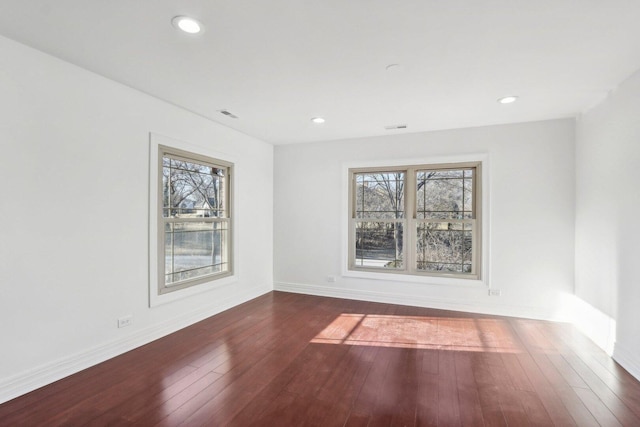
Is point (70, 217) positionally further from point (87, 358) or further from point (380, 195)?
point (380, 195)

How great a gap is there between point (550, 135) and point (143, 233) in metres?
5.04

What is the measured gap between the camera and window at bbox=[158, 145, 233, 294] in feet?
11.8

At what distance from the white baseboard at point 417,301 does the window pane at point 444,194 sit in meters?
1.24

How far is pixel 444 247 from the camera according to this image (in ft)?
15.3

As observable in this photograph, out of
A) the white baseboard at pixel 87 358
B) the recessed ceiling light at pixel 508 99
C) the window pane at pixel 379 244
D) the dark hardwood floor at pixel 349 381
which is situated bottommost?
the dark hardwood floor at pixel 349 381

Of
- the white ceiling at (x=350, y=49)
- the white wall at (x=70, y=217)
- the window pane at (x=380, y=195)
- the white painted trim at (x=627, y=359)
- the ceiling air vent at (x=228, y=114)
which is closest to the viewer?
the white ceiling at (x=350, y=49)

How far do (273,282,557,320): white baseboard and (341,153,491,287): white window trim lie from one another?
0.25 meters

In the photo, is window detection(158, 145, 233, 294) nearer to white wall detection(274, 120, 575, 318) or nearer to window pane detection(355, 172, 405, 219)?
white wall detection(274, 120, 575, 318)

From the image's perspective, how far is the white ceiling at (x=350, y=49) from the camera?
6.28 feet

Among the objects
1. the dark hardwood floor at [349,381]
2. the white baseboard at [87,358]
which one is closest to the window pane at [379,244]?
the dark hardwood floor at [349,381]

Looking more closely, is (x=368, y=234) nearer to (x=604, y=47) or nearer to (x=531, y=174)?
(x=531, y=174)

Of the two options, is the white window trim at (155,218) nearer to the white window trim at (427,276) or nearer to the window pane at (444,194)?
the white window trim at (427,276)

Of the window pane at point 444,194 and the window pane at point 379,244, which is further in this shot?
the window pane at point 379,244

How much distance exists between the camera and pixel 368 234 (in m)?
5.13
